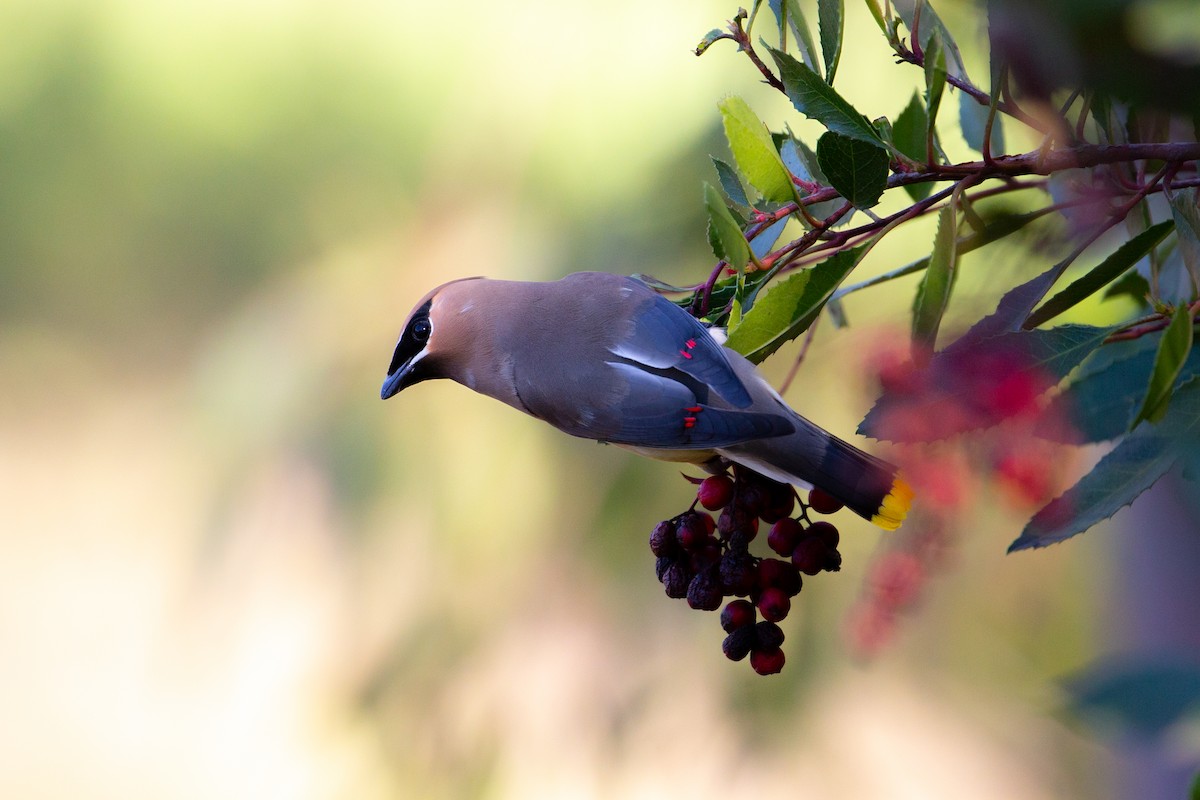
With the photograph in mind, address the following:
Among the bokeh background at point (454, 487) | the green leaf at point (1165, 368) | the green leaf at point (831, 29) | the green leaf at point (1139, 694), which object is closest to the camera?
the green leaf at point (1139, 694)

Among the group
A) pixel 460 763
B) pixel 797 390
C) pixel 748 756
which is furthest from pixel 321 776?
pixel 797 390

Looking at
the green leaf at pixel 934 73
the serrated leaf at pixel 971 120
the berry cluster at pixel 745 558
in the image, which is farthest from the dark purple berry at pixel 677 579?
the serrated leaf at pixel 971 120

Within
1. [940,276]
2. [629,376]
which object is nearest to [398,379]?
[629,376]

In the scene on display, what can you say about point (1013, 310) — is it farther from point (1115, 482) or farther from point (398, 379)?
point (398, 379)

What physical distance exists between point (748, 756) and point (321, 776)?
1.00 m

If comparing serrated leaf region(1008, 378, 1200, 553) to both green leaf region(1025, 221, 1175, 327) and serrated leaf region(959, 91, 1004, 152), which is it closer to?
green leaf region(1025, 221, 1175, 327)

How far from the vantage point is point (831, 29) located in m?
0.79

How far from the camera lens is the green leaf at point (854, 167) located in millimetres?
708

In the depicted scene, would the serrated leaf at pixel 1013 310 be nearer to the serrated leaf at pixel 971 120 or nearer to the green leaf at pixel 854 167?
the green leaf at pixel 854 167

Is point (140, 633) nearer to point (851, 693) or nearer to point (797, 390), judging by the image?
point (851, 693)

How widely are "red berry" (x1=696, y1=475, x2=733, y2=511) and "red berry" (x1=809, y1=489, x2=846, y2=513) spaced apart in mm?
63

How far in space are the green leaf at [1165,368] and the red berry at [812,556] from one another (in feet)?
1.02

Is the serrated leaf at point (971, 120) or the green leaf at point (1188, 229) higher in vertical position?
the serrated leaf at point (971, 120)

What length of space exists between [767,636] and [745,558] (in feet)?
0.19
